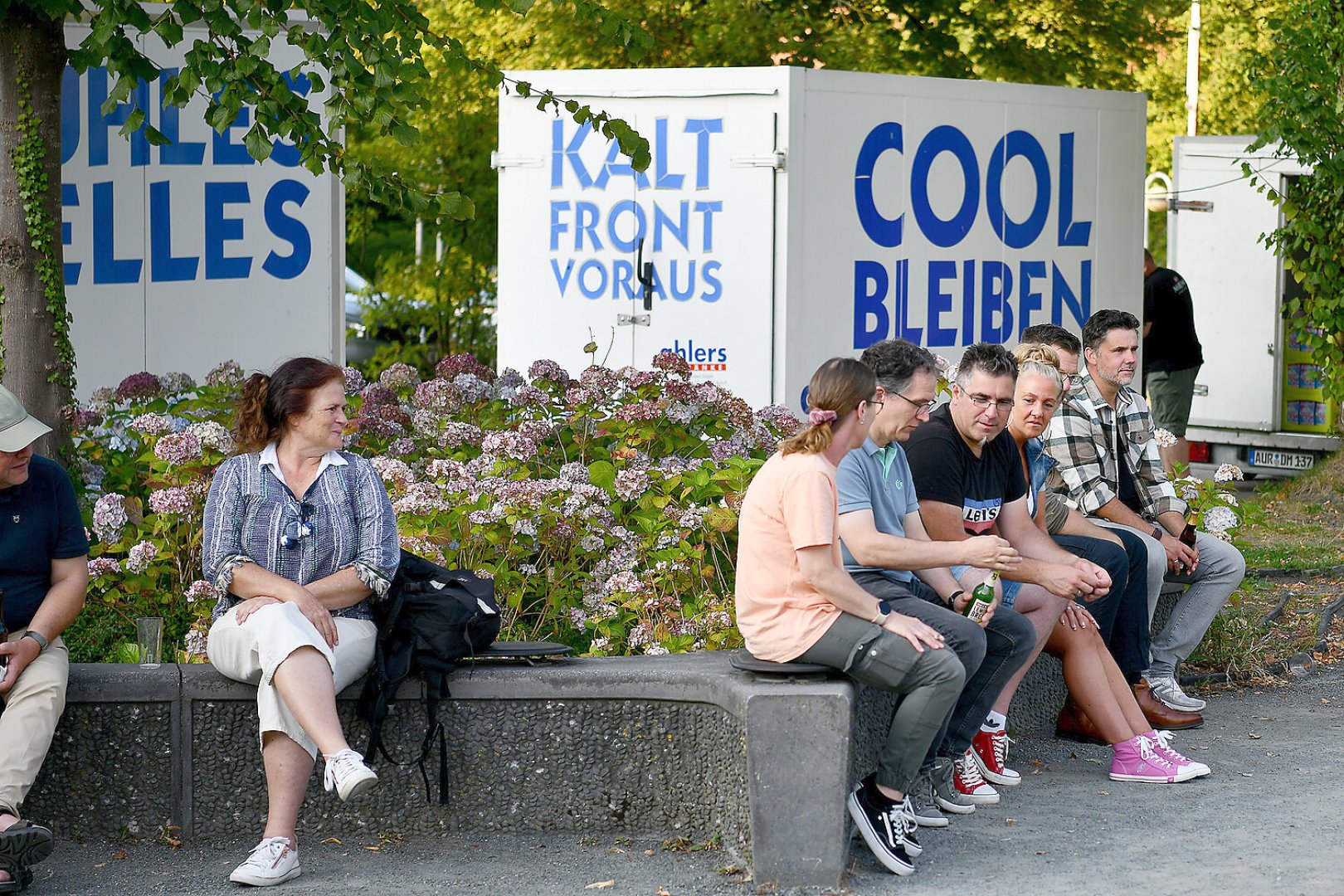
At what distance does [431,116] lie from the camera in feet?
50.4

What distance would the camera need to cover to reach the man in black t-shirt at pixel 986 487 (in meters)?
5.41

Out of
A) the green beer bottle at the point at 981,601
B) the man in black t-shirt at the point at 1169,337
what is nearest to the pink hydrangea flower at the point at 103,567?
the green beer bottle at the point at 981,601

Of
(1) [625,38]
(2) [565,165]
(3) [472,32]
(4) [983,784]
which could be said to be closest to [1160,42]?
(3) [472,32]

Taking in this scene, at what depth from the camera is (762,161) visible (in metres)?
10.2

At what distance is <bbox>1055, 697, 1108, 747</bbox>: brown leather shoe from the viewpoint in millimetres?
6145

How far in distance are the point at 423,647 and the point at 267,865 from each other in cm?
73

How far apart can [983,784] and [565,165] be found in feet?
19.9

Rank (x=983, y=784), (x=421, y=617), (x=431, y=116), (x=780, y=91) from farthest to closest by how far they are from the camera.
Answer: (x=431, y=116)
(x=780, y=91)
(x=983, y=784)
(x=421, y=617)

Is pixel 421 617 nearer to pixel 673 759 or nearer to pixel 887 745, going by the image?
pixel 673 759

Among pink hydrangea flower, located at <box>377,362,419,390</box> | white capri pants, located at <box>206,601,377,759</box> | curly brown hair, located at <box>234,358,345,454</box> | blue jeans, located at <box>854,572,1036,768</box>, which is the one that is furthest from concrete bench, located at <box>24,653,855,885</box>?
pink hydrangea flower, located at <box>377,362,419,390</box>

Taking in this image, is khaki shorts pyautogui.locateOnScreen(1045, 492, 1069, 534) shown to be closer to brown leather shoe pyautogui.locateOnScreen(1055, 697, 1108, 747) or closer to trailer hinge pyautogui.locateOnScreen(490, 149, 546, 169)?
brown leather shoe pyautogui.locateOnScreen(1055, 697, 1108, 747)

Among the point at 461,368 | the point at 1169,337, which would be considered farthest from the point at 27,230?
the point at 1169,337

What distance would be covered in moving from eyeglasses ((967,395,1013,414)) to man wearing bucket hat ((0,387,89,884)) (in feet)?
8.92

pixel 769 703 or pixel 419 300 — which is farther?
pixel 419 300
